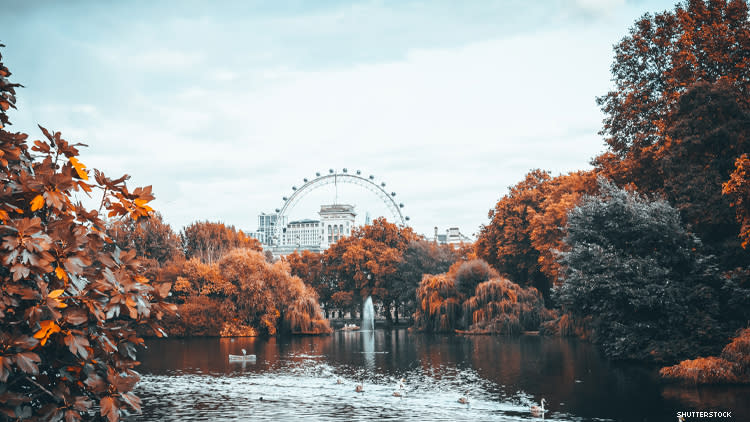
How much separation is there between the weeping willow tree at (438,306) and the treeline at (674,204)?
18.7 metres

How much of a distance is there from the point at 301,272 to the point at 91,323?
7719 cm

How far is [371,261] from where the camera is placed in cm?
7119

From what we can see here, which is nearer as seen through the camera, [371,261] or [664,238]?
[664,238]

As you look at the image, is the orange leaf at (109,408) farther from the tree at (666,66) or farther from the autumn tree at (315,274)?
the autumn tree at (315,274)

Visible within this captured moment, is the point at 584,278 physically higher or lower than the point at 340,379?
higher

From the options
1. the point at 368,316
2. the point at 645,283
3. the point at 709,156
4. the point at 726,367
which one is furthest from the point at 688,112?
the point at 368,316

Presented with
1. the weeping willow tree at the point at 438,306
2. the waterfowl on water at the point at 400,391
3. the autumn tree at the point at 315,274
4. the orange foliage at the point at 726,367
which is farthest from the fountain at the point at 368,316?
the orange foliage at the point at 726,367

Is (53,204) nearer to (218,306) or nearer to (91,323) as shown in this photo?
(91,323)

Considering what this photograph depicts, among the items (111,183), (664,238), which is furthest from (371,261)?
(111,183)

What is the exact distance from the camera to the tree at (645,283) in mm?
24422

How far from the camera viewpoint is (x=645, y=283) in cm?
2538

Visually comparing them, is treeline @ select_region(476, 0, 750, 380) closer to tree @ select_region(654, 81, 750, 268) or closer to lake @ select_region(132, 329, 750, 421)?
tree @ select_region(654, 81, 750, 268)

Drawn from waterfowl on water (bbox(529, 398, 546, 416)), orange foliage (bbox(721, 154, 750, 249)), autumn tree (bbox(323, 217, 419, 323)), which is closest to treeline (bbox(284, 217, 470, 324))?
autumn tree (bbox(323, 217, 419, 323))

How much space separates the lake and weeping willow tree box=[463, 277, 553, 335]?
11216 millimetres
